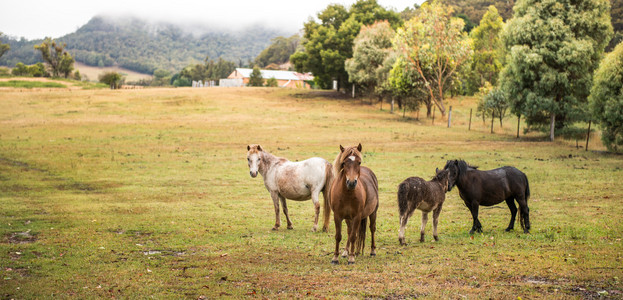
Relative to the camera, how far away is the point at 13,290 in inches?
313

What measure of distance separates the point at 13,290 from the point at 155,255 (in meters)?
3.04

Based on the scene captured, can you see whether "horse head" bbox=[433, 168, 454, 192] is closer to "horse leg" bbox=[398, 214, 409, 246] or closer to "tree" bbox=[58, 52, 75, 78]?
"horse leg" bbox=[398, 214, 409, 246]

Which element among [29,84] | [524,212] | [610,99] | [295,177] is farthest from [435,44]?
[29,84]

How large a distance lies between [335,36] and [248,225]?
59.9m

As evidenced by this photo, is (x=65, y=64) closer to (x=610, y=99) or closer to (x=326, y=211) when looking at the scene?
(x=610, y=99)

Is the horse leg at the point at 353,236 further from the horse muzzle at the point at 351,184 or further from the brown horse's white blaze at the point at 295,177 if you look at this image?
the brown horse's white blaze at the point at 295,177

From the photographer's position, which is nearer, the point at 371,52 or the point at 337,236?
the point at 337,236

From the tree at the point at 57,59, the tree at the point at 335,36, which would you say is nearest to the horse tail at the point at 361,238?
Result: the tree at the point at 335,36

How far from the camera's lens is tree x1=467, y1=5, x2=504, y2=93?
74.7 metres

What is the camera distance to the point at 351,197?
9.08 meters

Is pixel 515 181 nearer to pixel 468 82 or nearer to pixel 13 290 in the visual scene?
pixel 13 290

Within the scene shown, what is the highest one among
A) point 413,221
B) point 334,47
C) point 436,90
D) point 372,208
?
point 334,47

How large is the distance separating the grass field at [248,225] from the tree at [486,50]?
37.7 meters

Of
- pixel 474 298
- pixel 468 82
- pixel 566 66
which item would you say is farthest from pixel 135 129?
pixel 468 82
